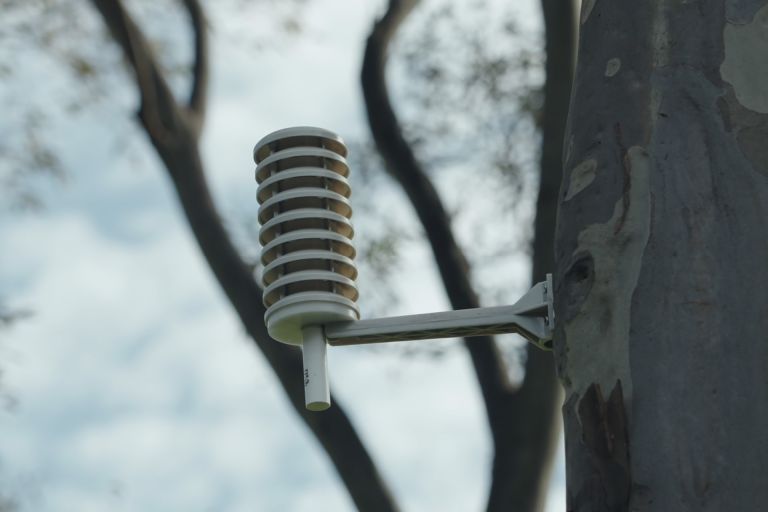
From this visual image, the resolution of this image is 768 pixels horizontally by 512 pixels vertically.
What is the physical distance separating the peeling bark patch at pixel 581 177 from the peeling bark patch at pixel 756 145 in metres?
0.20

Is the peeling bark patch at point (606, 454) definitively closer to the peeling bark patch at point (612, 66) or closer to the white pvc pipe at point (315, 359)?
the peeling bark patch at point (612, 66)

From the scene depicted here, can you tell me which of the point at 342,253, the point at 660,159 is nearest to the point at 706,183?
the point at 660,159

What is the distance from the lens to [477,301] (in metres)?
6.76

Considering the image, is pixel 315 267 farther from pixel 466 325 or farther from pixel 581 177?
pixel 581 177

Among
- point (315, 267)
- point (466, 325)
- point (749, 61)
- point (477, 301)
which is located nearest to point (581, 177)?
point (749, 61)

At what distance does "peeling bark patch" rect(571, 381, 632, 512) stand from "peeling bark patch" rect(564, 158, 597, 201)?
12.4 inches

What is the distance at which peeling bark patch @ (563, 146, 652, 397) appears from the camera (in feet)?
6.02

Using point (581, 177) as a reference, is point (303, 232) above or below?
above

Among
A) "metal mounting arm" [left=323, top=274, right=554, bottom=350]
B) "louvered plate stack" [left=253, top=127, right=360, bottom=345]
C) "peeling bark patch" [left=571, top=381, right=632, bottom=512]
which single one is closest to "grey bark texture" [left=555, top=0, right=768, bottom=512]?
"peeling bark patch" [left=571, top=381, right=632, bottom=512]

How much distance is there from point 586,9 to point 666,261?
56 centimetres

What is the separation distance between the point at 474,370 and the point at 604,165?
15.3 ft

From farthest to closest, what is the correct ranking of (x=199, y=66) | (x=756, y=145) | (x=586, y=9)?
(x=199, y=66)
(x=586, y=9)
(x=756, y=145)

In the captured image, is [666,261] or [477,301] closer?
[666,261]

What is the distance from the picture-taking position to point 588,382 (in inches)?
73.7
